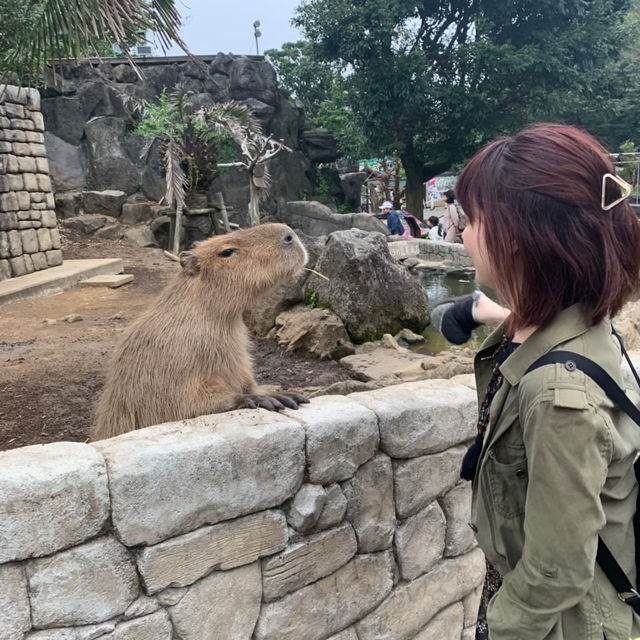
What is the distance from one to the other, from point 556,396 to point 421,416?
44.6 inches

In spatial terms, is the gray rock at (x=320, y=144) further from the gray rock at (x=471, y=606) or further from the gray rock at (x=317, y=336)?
the gray rock at (x=471, y=606)

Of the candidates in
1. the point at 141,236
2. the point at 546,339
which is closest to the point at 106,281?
the point at 141,236

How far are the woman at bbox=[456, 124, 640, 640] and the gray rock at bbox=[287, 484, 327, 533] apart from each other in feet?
2.54

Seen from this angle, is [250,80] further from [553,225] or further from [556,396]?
[556,396]

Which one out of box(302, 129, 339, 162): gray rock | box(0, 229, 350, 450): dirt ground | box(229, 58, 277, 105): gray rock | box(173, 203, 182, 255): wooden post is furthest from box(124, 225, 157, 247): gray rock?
box(302, 129, 339, 162): gray rock

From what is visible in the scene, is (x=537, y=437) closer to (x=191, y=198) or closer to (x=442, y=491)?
(x=442, y=491)

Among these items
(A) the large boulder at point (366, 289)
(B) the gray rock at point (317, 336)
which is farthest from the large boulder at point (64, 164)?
(B) the gray rock at point (317, 336)

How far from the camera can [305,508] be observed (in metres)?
1.90

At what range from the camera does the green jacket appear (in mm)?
1035

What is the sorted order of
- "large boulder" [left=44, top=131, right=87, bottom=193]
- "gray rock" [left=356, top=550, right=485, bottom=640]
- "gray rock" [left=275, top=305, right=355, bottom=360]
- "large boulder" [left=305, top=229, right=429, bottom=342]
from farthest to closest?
1. "large boulder" [left=44, top=131, right=87, bottom=193]
2. "large boulder" [left=305, top=229, right=429, bottom=342]
3. "gray rock" [left=275, top=305, right=355, bottom=360]
4. "gray rock" [left=356, top=550, right=485, bottom=640]

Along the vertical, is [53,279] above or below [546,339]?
below

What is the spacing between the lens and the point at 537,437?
1.05 meters

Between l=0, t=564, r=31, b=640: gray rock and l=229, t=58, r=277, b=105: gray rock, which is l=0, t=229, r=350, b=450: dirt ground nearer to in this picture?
l=0, t=564, r=31, b=640: gray rock

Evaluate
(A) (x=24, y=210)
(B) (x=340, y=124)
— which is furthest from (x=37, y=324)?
(B) (x=340, y=124)
